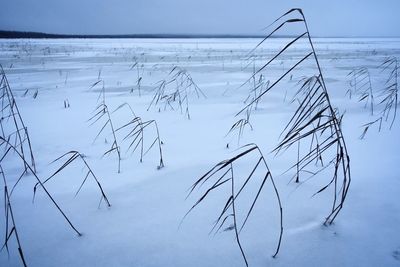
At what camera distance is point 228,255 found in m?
1.00

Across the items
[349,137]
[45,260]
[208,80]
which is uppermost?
[208,80]

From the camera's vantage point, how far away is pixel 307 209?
124 centimetres

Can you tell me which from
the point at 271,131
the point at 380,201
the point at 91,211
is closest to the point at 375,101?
the point at 271,131

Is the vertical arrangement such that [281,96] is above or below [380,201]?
above

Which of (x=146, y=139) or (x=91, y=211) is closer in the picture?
(x=91, y=211)

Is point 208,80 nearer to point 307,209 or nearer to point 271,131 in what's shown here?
point 271,131

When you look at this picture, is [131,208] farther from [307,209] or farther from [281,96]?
[281,96]

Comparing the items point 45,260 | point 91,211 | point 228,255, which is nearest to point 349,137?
point 228,255

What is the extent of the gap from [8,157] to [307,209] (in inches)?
83.5

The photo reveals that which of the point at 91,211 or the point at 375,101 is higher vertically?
the point at 375,101

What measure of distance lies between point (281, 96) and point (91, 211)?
337 cm

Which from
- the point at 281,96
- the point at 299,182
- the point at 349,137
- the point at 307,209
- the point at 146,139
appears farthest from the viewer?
the point at 281,96

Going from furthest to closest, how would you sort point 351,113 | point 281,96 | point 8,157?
point 281,96 < point 351,113 < point 8,157

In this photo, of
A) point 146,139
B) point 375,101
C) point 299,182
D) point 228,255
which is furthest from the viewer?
point 375,101
